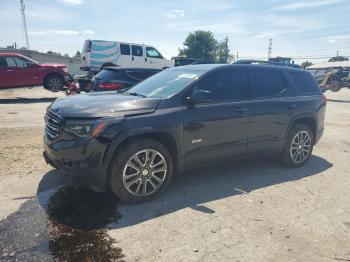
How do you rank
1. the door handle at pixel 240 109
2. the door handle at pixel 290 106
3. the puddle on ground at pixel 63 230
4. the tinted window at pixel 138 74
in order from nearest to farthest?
the puddle on ground at pixel 63 230 → the door handle at pixel 240 109 → the door handle at pixel 290 106 → the tinted window at pixel 138 74

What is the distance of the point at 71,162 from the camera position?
3.98 meters

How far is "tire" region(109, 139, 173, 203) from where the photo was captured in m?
4.09

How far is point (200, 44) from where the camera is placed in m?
89.7

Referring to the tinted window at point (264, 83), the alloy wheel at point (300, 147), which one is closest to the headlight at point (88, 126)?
the tinted window at point (264, 83)

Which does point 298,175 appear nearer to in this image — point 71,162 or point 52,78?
point 71,162

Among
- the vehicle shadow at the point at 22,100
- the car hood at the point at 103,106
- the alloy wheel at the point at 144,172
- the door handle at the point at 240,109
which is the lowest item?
the vehicle shadow at the point at 22,100

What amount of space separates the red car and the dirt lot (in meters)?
10.0

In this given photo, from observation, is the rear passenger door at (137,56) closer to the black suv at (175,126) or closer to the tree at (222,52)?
the black suv at (175,126)

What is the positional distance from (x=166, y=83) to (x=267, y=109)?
172 cm

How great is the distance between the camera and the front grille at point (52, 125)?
4135 mm

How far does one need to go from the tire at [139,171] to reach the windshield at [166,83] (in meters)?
0.86

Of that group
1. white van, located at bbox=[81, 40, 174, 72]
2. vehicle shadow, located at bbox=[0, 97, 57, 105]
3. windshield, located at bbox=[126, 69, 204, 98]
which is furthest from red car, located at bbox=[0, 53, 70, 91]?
windshield, located at bbox=[126, 69, 204, 98]

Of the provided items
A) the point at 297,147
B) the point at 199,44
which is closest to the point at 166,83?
the point at 297,147

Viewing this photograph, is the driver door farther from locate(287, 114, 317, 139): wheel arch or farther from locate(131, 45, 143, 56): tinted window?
locate(131, 45, 143, 56): tinted window
